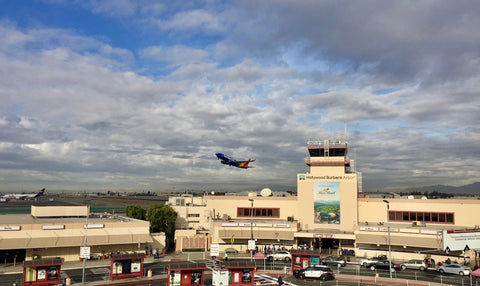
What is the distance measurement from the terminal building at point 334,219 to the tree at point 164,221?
460 cm

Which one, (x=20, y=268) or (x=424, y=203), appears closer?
(x=20, y=268)

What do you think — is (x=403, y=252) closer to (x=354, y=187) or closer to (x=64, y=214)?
(x=354, y=187)

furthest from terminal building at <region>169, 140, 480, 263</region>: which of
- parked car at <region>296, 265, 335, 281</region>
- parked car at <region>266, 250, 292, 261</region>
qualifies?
parked car at <region>296, 265, 335, 281</region>

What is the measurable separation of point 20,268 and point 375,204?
53963mm

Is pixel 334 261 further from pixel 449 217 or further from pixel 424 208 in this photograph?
pixel 449 217

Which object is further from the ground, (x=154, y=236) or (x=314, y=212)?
(x=314, y=212)

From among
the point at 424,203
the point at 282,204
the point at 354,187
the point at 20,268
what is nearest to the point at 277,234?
the point at 282,204

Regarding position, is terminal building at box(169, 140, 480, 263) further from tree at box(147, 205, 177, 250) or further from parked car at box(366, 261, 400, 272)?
parked car at box(366, 261, 400, 272)

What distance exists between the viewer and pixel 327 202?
62.4 meters

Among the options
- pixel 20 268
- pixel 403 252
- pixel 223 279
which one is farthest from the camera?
pixel 403 252

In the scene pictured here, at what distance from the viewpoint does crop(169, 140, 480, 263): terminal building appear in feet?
180

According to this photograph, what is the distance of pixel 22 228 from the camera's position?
49.2 meters

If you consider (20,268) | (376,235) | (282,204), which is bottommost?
(20,268)

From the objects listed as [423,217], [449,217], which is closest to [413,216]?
[423,217]
